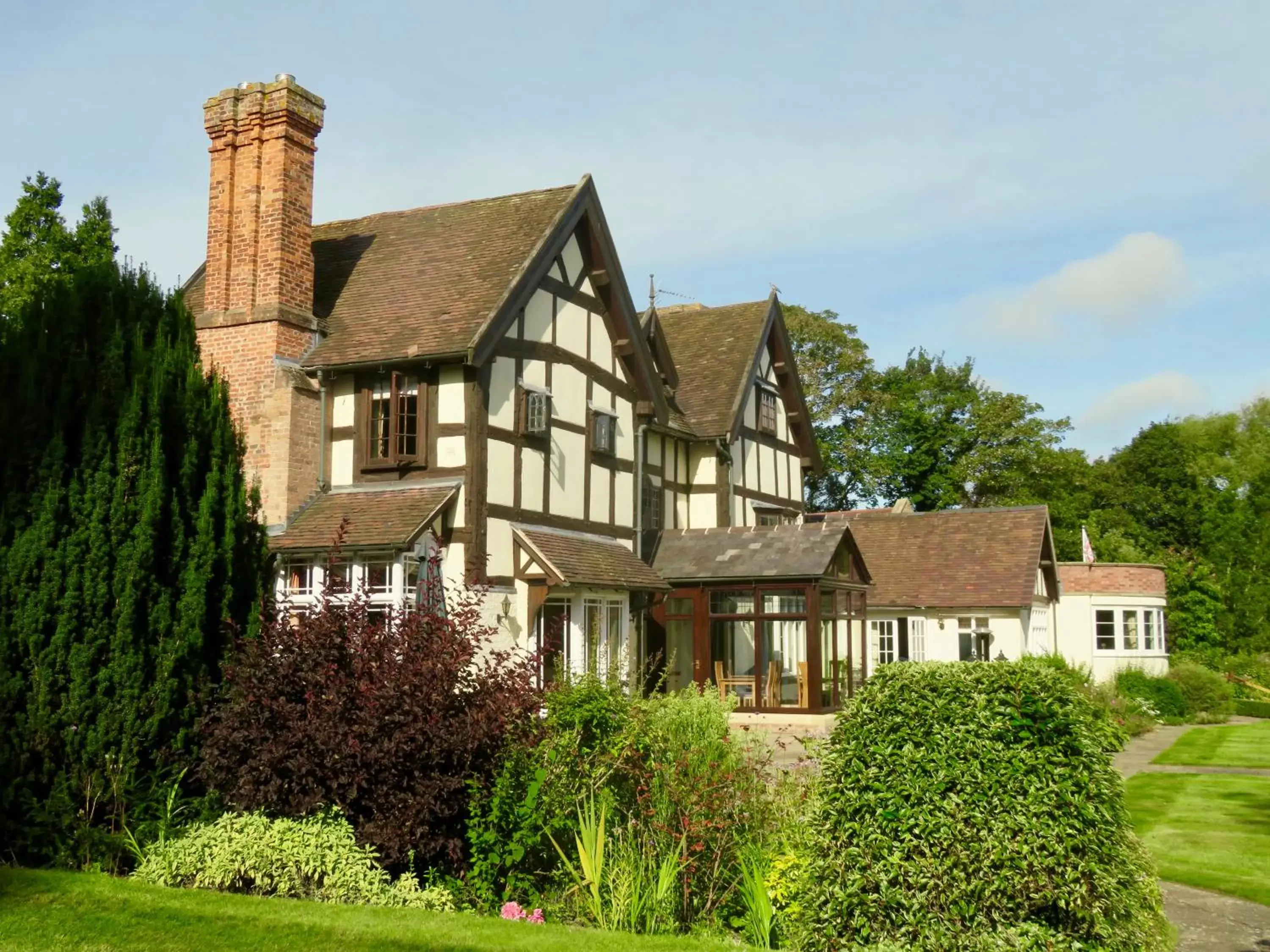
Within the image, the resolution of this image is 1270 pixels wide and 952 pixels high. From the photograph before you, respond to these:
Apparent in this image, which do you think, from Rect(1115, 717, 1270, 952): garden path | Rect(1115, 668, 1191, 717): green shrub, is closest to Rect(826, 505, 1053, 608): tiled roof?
Rect(1115, 668, 1191, 717): green shrub

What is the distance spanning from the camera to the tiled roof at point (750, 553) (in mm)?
22984

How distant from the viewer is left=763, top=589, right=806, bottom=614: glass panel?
23203 millimetres

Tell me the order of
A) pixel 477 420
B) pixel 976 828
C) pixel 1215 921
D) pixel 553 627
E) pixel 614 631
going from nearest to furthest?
1. pixel 976 828
2. pixel 1215 921
3. pixel 477 420
4. pixel 553 627
5. pixel 614 631

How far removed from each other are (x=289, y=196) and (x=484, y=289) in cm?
340

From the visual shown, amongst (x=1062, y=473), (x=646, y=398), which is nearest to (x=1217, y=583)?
(x=1062, y=473)

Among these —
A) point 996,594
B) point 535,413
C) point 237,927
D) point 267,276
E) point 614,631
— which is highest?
point 267,276

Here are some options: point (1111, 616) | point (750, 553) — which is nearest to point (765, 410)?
point (750, 553)

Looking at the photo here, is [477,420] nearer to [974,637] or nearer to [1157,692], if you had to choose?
[974,637]

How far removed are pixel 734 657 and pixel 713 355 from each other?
7.45 m

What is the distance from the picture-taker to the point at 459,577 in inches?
680

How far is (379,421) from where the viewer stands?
18.2 metres

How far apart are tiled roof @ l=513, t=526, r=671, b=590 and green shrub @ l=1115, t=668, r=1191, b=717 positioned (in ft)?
47.1

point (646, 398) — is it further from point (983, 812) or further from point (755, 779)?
point (983, 812)

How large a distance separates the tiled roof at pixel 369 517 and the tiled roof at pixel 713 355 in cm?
948
